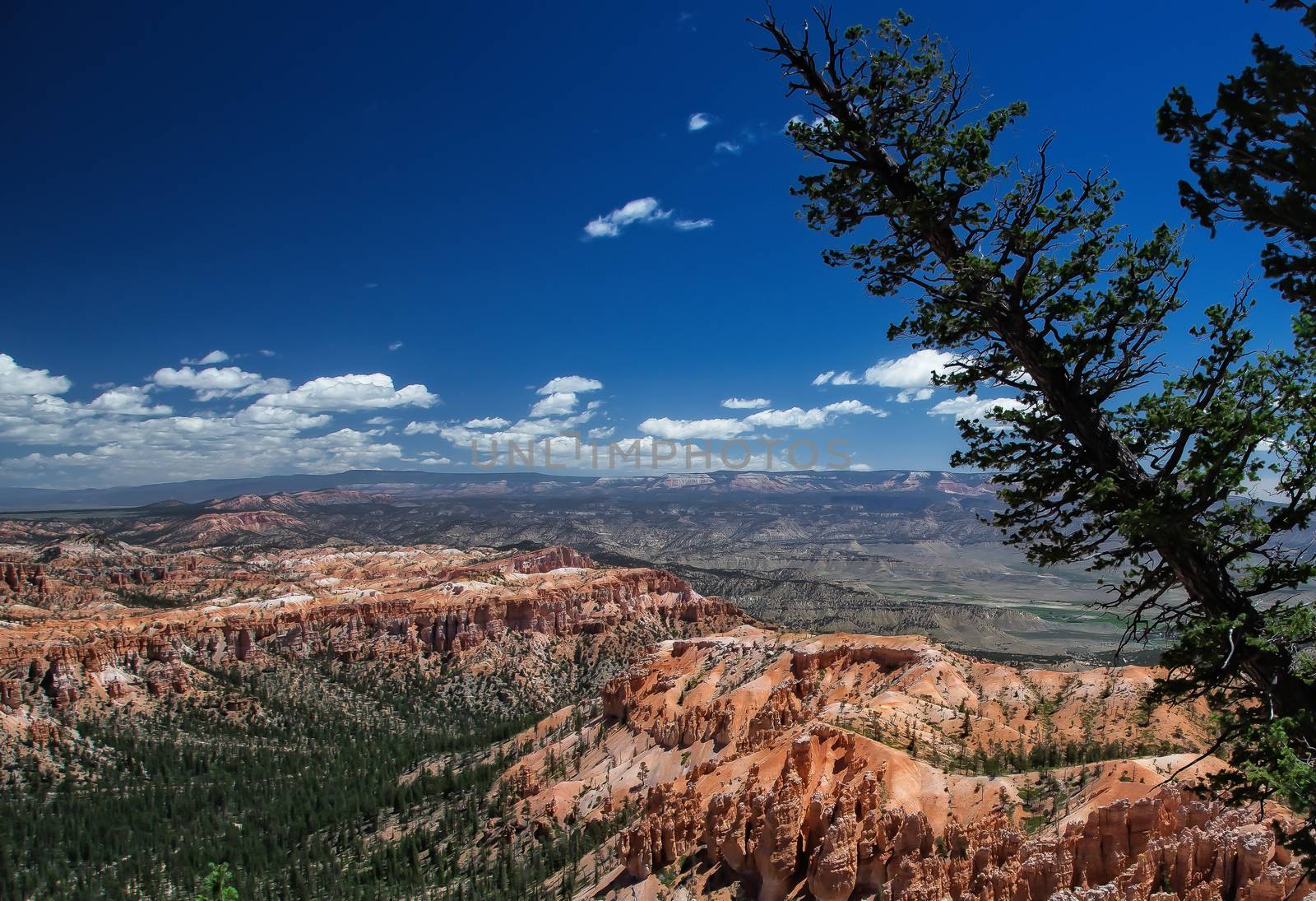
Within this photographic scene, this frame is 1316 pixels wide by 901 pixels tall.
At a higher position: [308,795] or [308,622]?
[308,622]

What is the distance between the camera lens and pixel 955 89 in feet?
31.9

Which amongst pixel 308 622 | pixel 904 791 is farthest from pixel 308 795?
pixel 904 791

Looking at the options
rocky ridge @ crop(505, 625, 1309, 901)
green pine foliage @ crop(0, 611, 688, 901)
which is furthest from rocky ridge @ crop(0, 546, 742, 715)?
rocky ridge @ crop(505, 625, 1309, 901)

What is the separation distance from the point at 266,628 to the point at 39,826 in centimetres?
5373

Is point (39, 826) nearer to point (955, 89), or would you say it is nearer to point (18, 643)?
point (18, 643)

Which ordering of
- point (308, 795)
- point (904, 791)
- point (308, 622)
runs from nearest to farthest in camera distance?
point (904, 791), point (308, 795), point (308, 622)

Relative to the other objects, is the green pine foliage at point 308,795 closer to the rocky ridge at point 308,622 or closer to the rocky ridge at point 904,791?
the rocky ridge at point 308,622

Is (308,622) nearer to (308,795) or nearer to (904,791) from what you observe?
(308,795)

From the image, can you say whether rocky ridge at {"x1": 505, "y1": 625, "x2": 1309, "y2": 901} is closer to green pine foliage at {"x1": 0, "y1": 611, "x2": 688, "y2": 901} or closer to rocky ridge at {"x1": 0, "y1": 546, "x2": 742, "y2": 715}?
green pine foliage at {"x1": 0, "y1": 611, "x2": 688, "y2": 901}

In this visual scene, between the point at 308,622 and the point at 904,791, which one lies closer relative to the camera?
the point at 904,791

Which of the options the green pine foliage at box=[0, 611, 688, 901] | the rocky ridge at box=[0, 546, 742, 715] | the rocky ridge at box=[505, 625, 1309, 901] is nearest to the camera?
the rocky ridge at box=[505, 625, 1309, 901]

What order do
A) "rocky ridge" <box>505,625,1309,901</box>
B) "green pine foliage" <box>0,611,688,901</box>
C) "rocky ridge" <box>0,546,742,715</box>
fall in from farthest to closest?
"rocky ridge" <box>0,546,742,715</box> → "green pine foliage" <box>0,611,688,901</box> → "rocky ridge" <box>505,625,1309,901</box>

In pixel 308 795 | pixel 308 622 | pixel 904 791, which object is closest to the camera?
pixel 904 791

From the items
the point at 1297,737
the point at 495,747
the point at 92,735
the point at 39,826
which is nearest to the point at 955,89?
the point at 1297,737
